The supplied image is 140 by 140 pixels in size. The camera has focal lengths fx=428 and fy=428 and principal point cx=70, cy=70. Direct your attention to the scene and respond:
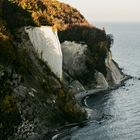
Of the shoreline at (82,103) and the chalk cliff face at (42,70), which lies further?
the shoreline at (82,103)

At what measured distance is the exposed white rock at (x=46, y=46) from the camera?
4475 inches

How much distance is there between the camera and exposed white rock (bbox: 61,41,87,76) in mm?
147562

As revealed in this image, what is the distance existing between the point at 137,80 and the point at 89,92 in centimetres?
4288

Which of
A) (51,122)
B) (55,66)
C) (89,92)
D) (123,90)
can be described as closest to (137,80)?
(123,90)

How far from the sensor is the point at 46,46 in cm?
11650

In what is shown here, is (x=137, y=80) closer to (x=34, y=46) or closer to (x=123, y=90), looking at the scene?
(x=123, y=90)

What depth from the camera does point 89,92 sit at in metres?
141

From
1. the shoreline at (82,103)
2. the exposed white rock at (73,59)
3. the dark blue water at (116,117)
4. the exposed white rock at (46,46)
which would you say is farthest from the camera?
the exposed white rock at (73,59)

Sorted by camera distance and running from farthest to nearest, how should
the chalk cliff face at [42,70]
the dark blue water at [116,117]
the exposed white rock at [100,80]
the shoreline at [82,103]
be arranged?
the exposed white rock at [100,80], the dark blue water at [116,117], the shoreline at [82,103], the chalk cliff face at [42,70]

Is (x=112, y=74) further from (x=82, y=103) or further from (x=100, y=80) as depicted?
(x=82, y=103)

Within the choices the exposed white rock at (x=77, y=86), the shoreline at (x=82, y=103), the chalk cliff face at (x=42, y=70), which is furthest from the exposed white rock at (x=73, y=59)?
the shoreline at (x=82, y=103)

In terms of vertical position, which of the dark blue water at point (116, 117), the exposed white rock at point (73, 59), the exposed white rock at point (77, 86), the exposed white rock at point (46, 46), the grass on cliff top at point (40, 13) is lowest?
the dark blue water at point (116, 117)

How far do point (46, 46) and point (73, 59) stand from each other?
3301 cm

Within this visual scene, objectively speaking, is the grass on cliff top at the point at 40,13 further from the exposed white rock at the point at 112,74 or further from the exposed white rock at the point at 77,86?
the exposed white rock at the point at 77,86
